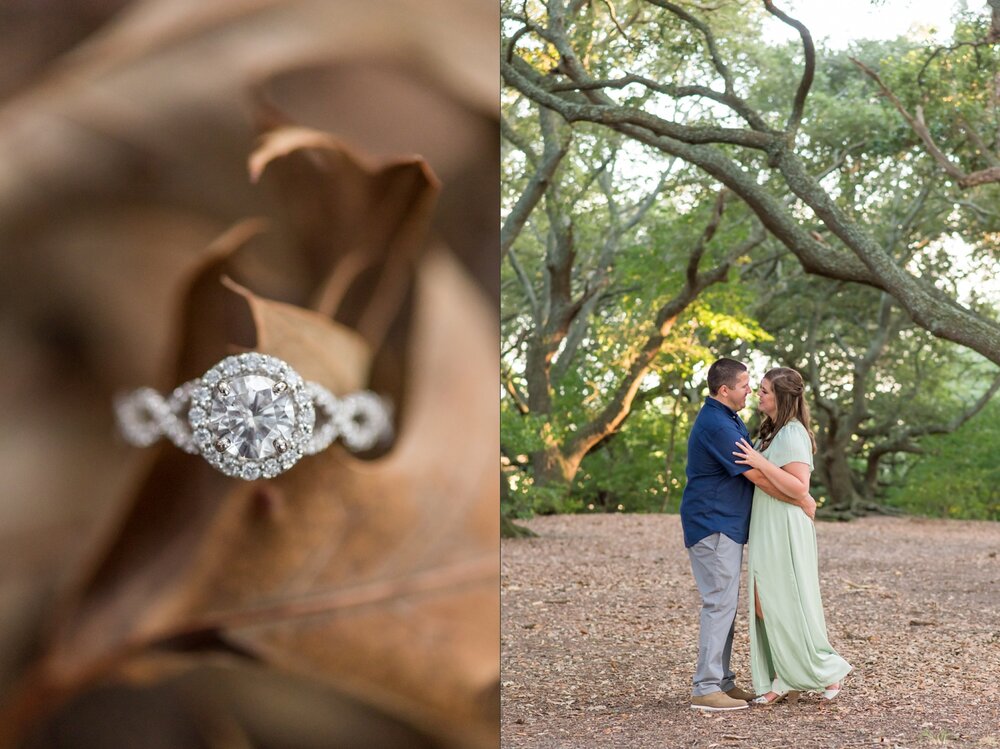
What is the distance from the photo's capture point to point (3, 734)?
0.99 m

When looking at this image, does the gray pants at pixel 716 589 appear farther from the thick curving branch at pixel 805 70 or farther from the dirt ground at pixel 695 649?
the thick curving branch at pixel 805 70

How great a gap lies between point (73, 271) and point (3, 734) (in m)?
0.44

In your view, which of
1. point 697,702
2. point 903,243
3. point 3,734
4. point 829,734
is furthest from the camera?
point 903,243

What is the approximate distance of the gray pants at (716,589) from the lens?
16.4 ft

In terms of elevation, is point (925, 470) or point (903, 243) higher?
point (903, 243)

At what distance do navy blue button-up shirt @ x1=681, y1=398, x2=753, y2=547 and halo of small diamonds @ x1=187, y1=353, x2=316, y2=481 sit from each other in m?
4.07

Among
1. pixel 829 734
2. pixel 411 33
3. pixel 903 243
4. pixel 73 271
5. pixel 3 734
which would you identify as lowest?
pixel 829 734

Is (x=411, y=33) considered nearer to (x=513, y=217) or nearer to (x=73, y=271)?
(x=73, y=271)

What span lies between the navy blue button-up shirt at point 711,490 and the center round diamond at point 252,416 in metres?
4.08

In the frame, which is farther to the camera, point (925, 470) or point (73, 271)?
point (925, 470)

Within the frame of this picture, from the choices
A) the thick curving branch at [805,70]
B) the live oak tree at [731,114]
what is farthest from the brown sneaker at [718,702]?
the thick curving branch at [805,70]

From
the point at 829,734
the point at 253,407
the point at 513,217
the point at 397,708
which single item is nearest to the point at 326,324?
the point at 253,407

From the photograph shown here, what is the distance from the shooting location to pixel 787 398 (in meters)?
5.12

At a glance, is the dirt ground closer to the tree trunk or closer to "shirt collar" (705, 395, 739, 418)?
"shirt collar" (705, 395, 739, 418)
